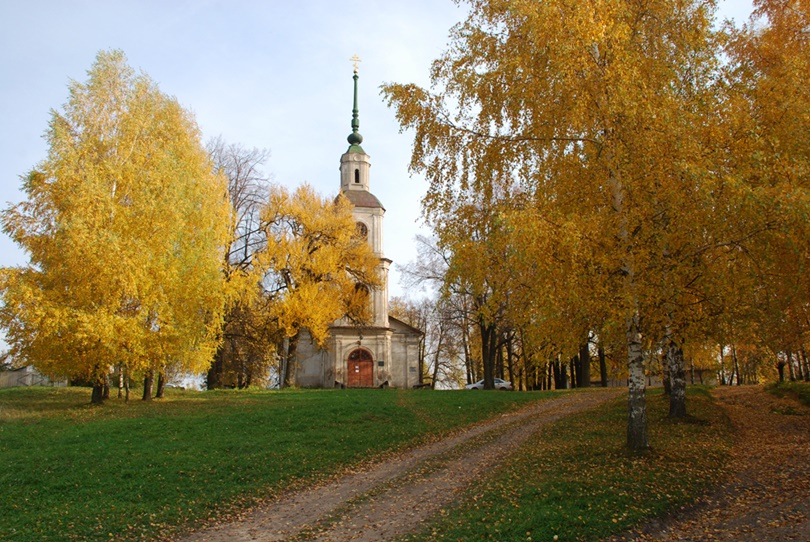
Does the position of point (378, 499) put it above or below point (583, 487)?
below

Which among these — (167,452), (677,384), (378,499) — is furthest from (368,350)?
(378,499)

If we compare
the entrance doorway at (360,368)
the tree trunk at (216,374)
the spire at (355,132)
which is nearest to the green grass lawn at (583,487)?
the tree trunk at (216,374)

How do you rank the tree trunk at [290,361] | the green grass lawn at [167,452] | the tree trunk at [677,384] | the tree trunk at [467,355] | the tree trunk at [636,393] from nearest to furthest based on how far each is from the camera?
the green grass lawn at [167,452], the tree trunk at [636,393], the tree trunk at [677,384], the tree trunk at [290,361], the tree trunk at [467,355]

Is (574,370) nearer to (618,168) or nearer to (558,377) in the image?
(558,377)

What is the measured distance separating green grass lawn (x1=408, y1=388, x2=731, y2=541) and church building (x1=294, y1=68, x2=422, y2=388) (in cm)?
2294

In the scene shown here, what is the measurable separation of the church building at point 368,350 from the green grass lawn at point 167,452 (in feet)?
50.1

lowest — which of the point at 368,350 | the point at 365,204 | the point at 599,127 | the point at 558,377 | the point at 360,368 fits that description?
the point at 558,377

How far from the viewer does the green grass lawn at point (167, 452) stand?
8320 mm

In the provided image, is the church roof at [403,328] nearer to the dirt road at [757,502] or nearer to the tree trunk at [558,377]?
the tree trunk at [558,377]

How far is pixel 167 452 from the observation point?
1156 cm

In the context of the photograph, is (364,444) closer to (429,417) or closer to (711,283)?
(429,417)

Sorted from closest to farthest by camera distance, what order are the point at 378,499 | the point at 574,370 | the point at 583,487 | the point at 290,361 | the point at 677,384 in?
1. the point at 583,487
2. the point at 378,499
3. the point at 677,384
4. the point at 290,361
5. the point at 574,370

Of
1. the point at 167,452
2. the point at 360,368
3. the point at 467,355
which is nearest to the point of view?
the point at 167,452

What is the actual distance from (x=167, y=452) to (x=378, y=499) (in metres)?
5.01
